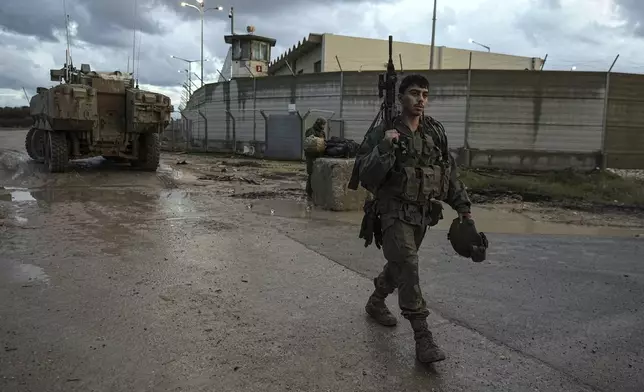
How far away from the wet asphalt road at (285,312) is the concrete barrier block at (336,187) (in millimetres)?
1441

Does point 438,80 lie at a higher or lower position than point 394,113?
higher

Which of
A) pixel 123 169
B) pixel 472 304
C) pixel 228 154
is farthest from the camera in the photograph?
pixel 228 154

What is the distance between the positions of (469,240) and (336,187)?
5093mm

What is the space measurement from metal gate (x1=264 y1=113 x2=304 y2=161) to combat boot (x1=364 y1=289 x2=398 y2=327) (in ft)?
54.3

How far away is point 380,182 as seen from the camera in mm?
3219

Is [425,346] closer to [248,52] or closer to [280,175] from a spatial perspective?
[280,175]

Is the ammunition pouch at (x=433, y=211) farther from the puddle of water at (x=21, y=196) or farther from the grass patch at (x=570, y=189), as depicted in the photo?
the puddle of water at (x=21, y=196)

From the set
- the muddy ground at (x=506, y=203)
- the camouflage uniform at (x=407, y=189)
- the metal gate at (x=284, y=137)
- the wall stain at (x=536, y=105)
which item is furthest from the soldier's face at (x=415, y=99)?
the metal gate at (x=284, y=137)

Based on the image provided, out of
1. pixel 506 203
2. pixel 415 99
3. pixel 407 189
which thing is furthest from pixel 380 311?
pixel 506 203

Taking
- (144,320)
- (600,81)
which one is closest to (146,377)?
(144,320)

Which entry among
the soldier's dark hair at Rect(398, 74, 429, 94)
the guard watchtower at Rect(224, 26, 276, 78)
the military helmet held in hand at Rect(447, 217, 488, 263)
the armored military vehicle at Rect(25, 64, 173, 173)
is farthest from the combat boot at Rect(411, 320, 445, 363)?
the guard watchtower at Rect(224, 26, 276, 78)

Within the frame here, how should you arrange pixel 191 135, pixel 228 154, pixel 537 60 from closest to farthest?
pixel 228 154 < pixel 191 135 < pixel 537 60

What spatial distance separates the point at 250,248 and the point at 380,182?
2965 mm

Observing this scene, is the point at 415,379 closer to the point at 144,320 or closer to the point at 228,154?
the point at 144,320
